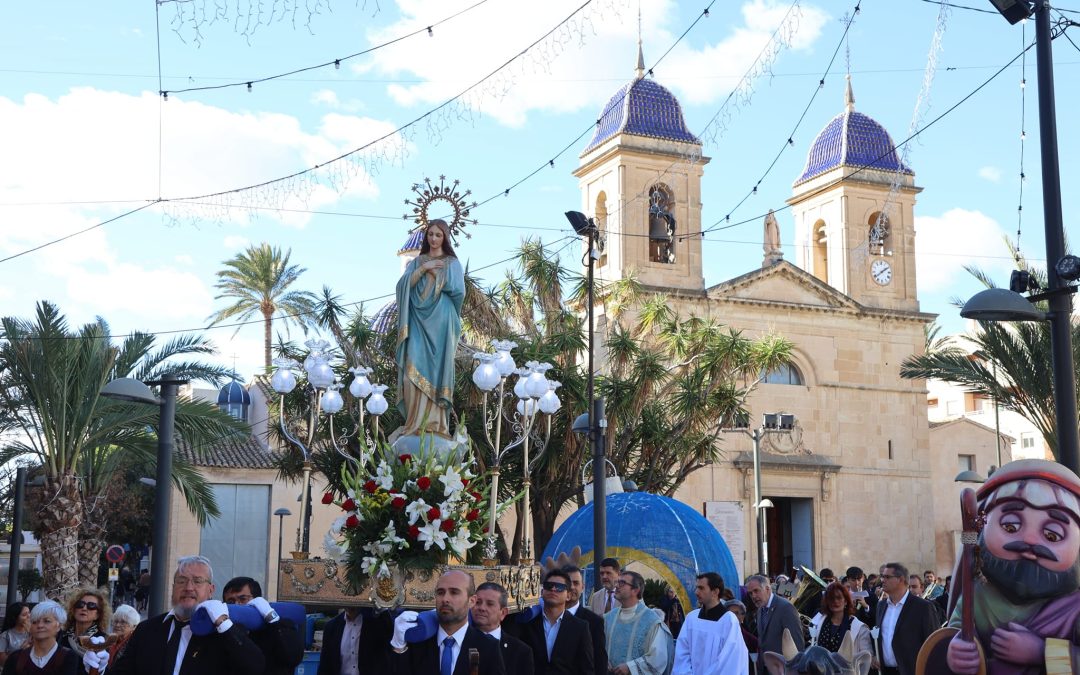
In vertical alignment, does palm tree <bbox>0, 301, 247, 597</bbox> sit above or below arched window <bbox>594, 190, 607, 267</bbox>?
below

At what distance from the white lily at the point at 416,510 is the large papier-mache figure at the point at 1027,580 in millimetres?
3942

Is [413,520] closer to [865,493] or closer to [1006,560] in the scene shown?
[1006,560]

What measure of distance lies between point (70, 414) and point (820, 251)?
28343 mm

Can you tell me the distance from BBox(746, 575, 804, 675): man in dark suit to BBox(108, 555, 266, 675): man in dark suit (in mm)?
4940

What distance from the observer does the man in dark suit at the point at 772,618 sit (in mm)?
9453

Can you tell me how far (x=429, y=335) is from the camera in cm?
1148

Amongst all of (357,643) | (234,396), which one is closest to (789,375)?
(234,396)

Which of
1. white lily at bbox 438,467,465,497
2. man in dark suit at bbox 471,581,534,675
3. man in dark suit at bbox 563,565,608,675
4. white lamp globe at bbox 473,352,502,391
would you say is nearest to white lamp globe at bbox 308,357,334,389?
white lamp globe at bbox 473,352,502,391

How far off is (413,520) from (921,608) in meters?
3.52

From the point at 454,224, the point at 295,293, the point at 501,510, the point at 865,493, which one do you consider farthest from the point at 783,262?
the point at 501,510

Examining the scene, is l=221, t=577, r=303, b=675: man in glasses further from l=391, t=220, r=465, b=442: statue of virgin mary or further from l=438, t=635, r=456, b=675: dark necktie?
l=391, t=220, r=465, b=442: statue of virgin mary

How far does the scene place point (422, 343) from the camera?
37.7 ft

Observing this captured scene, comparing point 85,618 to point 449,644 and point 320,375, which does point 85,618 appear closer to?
point 449,644

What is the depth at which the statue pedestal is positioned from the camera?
8.70 metres
